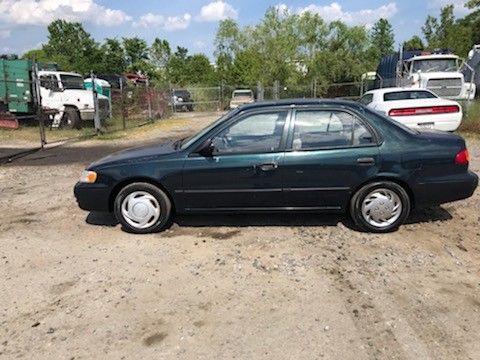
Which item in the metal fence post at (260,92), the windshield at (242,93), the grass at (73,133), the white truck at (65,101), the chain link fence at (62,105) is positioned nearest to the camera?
the grass at (73,133)

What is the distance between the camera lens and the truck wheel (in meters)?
17.9

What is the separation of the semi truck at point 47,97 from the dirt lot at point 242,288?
1246 centimetres

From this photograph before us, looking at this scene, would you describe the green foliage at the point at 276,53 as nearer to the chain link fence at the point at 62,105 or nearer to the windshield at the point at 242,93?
the windshield at the point at 242,93

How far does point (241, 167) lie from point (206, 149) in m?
0.45

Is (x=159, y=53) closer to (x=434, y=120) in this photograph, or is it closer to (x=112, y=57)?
(x=112, y=57)

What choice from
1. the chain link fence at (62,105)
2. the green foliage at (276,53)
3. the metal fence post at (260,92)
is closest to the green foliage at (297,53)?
the green foliage at (276,53)

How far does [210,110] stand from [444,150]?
2942 centimetres

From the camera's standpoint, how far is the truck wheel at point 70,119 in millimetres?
17891

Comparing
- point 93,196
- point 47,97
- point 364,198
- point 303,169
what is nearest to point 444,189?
point 364,198

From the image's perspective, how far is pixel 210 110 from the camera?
3397 centimetres

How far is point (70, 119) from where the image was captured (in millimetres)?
17969

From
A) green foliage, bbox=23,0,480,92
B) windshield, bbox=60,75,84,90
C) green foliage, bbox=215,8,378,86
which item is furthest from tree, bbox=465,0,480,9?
windshield, bbox=60,75,84,90

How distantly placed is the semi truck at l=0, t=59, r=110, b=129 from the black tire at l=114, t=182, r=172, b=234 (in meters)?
13.3

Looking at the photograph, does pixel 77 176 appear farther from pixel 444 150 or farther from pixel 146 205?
pixel 444 150
